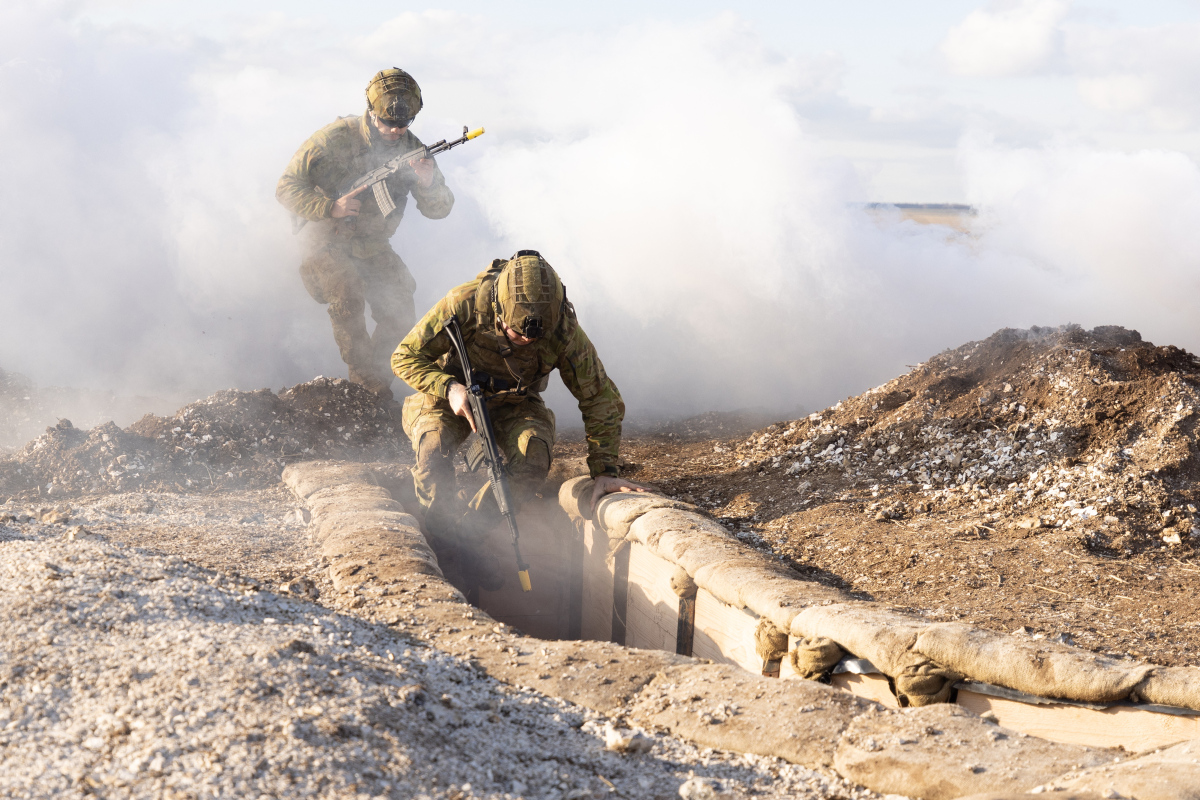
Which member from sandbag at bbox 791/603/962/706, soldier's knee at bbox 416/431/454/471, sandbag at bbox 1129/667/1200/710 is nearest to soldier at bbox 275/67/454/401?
soldier's knee at bbox 416/431/454/471

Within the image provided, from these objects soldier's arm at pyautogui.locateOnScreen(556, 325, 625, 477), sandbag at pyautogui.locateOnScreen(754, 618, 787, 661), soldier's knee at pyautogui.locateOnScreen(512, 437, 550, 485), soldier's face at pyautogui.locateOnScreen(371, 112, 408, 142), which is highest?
soldier's face at pyautogui.locateOnScreen(371, 112, 408, 142)

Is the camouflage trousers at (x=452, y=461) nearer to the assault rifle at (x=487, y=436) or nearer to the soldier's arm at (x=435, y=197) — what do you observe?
the assault rifle at (x=487, y=436)

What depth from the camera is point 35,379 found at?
33.1 feet

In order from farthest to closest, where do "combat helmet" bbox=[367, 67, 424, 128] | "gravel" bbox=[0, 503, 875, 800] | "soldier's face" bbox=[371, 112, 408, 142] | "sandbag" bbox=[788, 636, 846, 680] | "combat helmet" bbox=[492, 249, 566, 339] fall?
"soldier's face" bbox=[371, 112, 408, 142], "combat helmet" bbox=[367, 67, 424, 128], "combat helmet" bbox=[492, 249, 566, 339], "sandbag" bbox=[788, 636, 846, 680], "gravel" bbox=[0, 503, 875, 800]

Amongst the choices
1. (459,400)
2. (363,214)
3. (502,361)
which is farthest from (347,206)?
(459,400)

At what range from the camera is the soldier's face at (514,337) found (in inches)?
170

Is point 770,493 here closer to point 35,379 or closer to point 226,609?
point 226,609

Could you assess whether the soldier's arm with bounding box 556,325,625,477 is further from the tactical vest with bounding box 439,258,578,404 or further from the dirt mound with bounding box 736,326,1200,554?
the dirt mound with bounding box 736,326,1200,554

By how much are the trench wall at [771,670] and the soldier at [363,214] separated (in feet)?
8.79

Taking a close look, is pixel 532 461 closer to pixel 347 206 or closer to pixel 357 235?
pixel 347 206

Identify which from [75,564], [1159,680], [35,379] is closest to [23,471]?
[75,564]

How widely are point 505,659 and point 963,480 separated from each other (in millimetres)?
3268

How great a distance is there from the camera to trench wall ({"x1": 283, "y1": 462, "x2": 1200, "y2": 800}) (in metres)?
2.23

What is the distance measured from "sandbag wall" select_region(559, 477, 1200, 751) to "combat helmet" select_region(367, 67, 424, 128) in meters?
3.21
